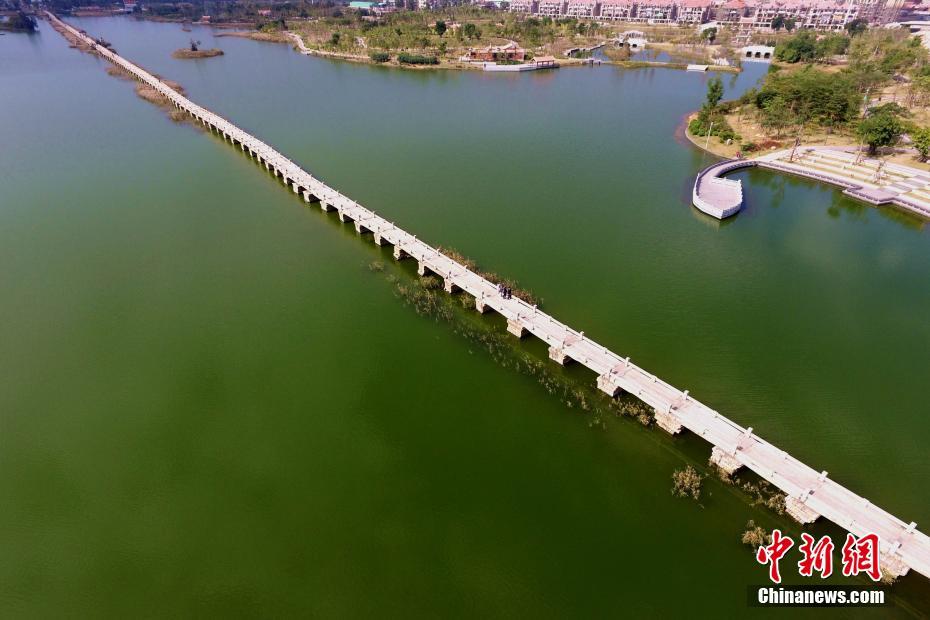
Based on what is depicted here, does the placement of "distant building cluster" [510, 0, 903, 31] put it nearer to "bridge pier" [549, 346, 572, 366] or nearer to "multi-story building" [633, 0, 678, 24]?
"multi-story building" [633, 0, 678, 24]

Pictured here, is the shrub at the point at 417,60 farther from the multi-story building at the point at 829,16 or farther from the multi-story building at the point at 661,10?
the multi-story building at the point at 829,16

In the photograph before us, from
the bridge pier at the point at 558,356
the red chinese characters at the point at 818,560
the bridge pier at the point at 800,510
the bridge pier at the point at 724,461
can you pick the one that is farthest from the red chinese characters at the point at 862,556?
the bridge pier at the point at 558,356

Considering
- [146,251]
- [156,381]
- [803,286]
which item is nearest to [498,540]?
[156,381]

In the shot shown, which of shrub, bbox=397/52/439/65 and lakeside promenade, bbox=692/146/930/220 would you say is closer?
lakeside promenade, bbox=692/146/930/220

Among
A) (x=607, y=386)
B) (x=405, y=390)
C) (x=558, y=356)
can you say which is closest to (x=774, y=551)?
(x=607, y=386)

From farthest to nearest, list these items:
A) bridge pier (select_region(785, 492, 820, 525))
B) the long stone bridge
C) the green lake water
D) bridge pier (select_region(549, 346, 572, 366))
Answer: bridge pier (select_region(549, 346, 572, 366)) → bridge pier (select_region(785, 492, 820, 525)) → the green lake water → the long stone bridge

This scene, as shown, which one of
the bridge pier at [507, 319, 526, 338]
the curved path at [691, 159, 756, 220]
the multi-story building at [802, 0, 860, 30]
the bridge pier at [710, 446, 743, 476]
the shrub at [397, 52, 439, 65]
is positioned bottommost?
the bridge pier at [710, 446, 743, 476]

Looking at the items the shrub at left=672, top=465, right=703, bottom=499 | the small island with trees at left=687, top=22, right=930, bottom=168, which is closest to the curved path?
the small island with trees at left=687, top=22, right=930, bottom=168
